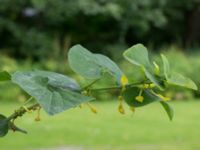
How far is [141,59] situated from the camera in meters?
0.67

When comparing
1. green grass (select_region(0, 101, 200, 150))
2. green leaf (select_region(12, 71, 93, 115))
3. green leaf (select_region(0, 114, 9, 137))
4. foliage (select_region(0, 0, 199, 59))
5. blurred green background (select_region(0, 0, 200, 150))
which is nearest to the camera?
green leaf (select_region(12, 71, 93, 115))

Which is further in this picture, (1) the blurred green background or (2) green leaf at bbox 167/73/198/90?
(1) the blurred green background

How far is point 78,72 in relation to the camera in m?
0.65

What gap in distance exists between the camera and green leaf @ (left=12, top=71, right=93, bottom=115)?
61 cm

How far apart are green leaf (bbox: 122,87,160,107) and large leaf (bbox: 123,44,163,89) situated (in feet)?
0.07

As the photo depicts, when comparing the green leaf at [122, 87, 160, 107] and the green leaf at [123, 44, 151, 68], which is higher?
the green leaf at [123, 44, 151, 68]

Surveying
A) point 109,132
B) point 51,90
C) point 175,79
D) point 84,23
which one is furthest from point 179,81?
point 84,23

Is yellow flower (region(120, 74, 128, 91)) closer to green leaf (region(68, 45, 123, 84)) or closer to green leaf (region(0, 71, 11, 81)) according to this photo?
green leaf (region(68, 45, 123, 84))

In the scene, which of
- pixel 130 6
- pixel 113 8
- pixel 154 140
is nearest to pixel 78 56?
pixel 154 140

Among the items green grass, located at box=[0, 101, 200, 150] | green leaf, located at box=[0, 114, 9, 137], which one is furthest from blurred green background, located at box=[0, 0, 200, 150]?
green leaf, located at box=[0, 114, 9, 137]

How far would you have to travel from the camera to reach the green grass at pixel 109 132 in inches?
287

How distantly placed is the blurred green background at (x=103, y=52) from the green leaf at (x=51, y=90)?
8.23ft

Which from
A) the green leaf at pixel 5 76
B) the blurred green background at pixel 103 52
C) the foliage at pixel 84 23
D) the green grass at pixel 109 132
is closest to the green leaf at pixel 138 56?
the green leaf at pixel 5 76

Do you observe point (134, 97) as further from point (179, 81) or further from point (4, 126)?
point (4, 126)
